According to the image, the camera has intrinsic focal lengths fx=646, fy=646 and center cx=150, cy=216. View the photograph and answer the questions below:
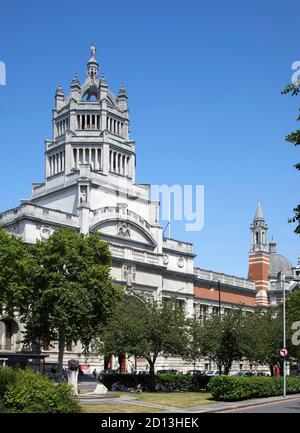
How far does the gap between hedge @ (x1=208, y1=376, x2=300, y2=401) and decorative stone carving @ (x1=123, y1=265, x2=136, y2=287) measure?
35741mm

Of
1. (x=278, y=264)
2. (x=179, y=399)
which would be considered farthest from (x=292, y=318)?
(x=278, y=264)

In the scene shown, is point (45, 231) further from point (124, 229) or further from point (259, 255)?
point (259, 255)

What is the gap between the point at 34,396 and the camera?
83.5ft

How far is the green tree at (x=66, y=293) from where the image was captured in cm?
5606

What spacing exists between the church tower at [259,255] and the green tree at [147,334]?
241ft

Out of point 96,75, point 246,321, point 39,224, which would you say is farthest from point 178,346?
point 96,75

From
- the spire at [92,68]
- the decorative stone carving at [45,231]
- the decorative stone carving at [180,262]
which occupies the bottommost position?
the decorative stone carving at [180,262]

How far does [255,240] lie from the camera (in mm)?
131625

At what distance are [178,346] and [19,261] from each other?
14.6m

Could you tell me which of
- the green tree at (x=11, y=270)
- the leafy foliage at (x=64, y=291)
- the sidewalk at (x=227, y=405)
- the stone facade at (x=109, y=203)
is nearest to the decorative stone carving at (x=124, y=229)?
the stone facade at (x=109, y=203)

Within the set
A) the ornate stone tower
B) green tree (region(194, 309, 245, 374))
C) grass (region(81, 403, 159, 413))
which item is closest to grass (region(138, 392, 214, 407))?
grass (region(81, 403, 159, 413))

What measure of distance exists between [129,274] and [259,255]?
172ft

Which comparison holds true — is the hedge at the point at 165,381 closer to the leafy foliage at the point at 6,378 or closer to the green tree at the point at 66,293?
the green tree at the point at 66,293

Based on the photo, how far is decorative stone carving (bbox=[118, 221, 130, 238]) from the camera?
84688mm
